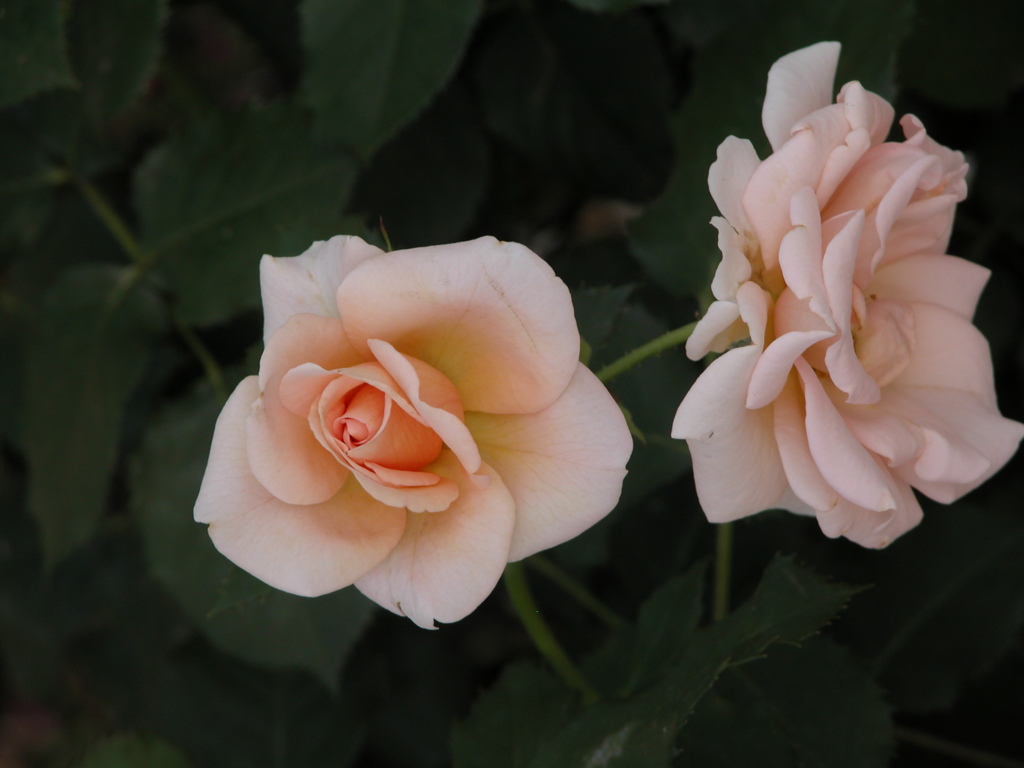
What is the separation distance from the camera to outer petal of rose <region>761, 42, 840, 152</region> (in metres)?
0.53

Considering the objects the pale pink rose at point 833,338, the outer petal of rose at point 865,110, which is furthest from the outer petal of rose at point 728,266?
the outer petal of rose at point 865,110

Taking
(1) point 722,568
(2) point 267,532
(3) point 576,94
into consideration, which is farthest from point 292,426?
(3) point 576,94

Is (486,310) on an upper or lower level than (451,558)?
upper

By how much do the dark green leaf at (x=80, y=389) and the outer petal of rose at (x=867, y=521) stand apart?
0.74 metres

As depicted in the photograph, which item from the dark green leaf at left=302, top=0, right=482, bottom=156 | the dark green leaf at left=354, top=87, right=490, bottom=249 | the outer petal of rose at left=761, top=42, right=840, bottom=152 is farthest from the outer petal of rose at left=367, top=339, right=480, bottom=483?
the dark green leaf at left=354, top=87, right=490, bottom=249

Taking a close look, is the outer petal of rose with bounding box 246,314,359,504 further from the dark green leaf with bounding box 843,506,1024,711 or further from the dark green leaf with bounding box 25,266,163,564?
the dark green leaf with bounding box 843,506,1024,711

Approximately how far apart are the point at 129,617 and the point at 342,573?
100cm

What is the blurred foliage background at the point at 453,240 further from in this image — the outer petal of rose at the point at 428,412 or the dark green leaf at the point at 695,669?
the outer petal of rose at the point at 428,412

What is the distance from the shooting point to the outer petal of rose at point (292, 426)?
19.0 inches

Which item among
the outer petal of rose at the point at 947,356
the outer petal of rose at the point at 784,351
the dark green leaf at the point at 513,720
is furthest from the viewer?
the dark green leaf at the point at 513,720

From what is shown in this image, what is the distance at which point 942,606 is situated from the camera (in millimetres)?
1001

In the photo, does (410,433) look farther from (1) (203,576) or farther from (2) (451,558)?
(1) (203,576)

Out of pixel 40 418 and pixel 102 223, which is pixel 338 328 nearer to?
pixel 40 418

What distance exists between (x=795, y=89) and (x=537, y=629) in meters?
0.44
